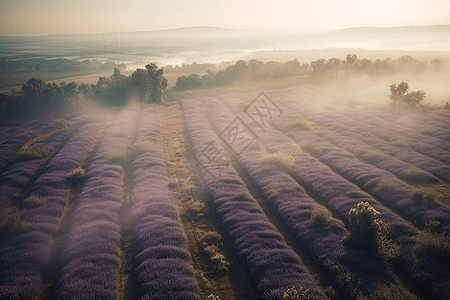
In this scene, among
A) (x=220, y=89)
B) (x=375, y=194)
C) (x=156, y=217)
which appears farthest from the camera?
(x=220, y=89)

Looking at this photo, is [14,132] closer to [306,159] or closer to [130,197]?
[130,197]

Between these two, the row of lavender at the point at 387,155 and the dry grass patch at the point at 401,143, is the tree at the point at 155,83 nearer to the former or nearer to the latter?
the row of lavender at the point at 387,155

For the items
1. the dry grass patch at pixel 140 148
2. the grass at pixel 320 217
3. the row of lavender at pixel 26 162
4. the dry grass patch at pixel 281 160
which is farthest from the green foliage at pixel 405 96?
the row of lavender at pixel 26 162

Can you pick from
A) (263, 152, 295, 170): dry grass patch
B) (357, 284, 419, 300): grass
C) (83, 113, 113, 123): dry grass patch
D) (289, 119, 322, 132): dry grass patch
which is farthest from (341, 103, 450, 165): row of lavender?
(83, 113, 113, 123): dry grass patch

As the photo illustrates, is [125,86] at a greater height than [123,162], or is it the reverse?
[125,86]

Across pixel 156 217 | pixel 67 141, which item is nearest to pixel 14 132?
pixel 67 141

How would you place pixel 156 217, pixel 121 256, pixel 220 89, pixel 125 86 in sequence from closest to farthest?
pixel 121 256 < pixel 156 217 < pixel 125 86 < pixel 220 89

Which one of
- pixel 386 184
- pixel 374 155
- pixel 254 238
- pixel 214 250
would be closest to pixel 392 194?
pixel 386 184
